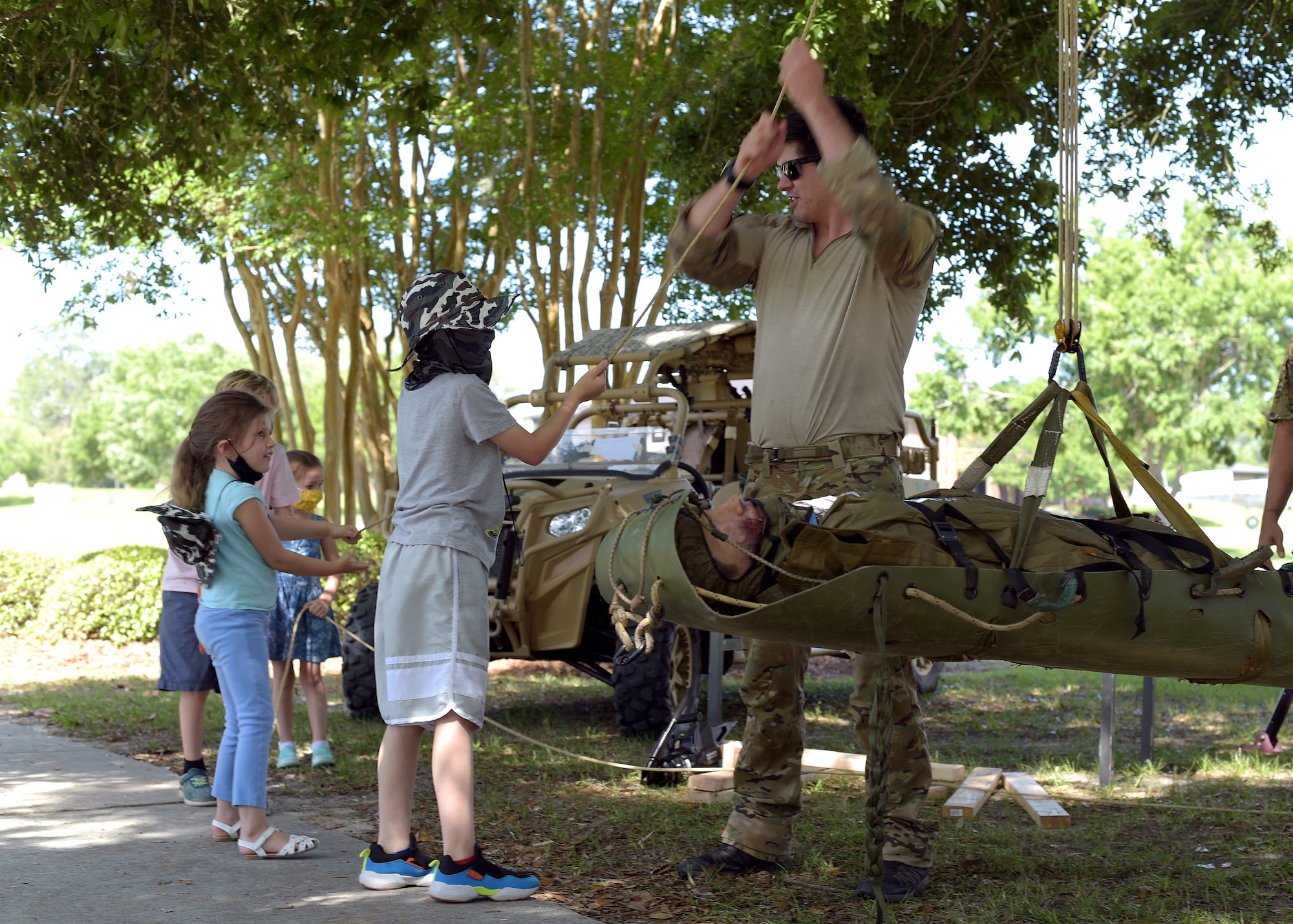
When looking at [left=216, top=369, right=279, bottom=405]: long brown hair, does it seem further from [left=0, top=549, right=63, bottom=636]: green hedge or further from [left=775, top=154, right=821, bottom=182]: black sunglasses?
[left=0, top=549, right=63, bottom=636]: green hedge

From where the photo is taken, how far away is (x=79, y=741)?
23.0 feet

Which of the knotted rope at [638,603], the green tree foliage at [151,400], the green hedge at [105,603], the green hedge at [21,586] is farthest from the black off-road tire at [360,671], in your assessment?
the green tree foliage at [151,400]

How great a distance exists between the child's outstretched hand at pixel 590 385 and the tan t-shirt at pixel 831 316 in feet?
1.91

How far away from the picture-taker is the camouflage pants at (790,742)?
4.11 meters

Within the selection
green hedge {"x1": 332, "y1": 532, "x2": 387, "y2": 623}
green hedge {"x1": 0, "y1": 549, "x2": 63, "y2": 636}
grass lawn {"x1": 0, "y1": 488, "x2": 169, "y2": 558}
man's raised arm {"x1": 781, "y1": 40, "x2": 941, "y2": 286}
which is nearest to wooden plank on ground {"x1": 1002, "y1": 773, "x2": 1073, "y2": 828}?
A: man's raised arm {"x1": 781, "y1": 40, "x2": 941, "y2": 286}

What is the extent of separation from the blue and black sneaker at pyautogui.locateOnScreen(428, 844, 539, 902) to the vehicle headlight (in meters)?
3.09

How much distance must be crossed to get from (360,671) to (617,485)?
182cm

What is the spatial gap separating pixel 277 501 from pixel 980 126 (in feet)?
21.9

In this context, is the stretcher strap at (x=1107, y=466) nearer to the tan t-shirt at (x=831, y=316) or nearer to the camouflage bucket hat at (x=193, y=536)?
the tan t-shirt at (x=831, y=316)

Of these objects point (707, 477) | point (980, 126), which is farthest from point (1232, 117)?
point (707, 477)

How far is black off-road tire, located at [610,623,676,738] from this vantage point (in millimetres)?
6836

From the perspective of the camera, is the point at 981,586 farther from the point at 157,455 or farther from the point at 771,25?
the point at 157,455

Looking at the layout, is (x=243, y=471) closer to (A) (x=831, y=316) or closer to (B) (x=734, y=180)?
(B) (x=734, y=180)

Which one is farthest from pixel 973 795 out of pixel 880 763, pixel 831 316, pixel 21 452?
pixel 21 452
